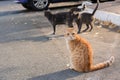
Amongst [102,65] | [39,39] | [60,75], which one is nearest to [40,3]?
[39,39]

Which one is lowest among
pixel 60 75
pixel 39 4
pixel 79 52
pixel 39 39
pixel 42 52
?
pixel 39 4

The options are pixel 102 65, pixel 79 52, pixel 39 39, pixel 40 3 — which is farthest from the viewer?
pixel 40 3

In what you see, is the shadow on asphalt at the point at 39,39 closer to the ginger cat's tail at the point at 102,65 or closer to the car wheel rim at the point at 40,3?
the ginger cat's tail at the point at 102,65

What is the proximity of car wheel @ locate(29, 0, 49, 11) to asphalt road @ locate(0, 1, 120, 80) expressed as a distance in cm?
282

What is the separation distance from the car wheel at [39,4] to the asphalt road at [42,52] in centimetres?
282

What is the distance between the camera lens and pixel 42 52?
7.25 meters

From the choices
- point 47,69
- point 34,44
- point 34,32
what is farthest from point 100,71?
point 34,32

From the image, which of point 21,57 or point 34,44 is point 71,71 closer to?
point 21,57

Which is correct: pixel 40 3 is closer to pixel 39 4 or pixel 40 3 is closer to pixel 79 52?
pixel 39 4

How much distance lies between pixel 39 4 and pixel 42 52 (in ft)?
23.1

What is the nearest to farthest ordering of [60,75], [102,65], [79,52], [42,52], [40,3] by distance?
1. [79,52]
2. [60,75]
3. [102,65]
4. [42,52]
5. [40,3]

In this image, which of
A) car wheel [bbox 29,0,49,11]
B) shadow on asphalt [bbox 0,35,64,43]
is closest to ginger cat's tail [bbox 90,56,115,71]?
shadow on asphalt [bbox 0,35,64,43]

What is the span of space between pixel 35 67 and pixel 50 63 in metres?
0.34

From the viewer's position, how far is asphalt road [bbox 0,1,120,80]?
228 inches
